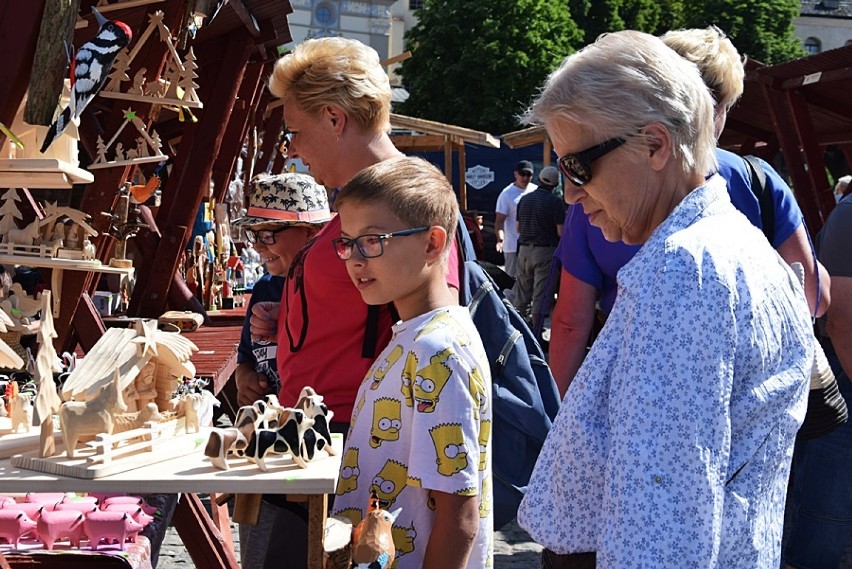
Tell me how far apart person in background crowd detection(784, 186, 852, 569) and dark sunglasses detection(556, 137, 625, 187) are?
7.11 ft

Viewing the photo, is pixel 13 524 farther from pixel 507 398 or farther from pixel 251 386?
pixel 507 398

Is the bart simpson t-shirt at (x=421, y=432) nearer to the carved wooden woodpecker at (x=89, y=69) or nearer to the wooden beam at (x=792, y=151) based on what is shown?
the carved wooden woodpecker at (x=89, y=69)

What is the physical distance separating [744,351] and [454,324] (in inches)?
28.5

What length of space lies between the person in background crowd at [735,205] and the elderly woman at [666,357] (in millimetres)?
1006

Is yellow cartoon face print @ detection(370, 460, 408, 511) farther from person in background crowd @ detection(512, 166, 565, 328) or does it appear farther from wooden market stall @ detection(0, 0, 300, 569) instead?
person in background crowd @ detection(512, 166, 565, 328)

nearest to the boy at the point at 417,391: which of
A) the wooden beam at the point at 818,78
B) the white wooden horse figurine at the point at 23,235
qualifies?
the white wooden horse figurine at the point at 23,235

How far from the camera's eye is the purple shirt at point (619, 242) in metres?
2.98

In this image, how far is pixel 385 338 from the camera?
8.18 feet

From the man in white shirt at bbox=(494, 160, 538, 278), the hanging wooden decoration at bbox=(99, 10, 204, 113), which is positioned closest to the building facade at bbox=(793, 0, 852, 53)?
the man in white shirt at bbox=(494, 160, 538, 278)

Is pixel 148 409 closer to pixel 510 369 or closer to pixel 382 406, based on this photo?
pixel 382 406

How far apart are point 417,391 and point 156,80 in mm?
2375

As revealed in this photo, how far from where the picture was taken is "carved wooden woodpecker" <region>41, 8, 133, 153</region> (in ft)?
8.11

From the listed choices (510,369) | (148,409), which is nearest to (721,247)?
(510,369)

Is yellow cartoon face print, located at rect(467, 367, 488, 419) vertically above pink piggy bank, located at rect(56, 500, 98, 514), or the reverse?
yellow cartoon face print, located at rect(467, 367, 488, 419)
